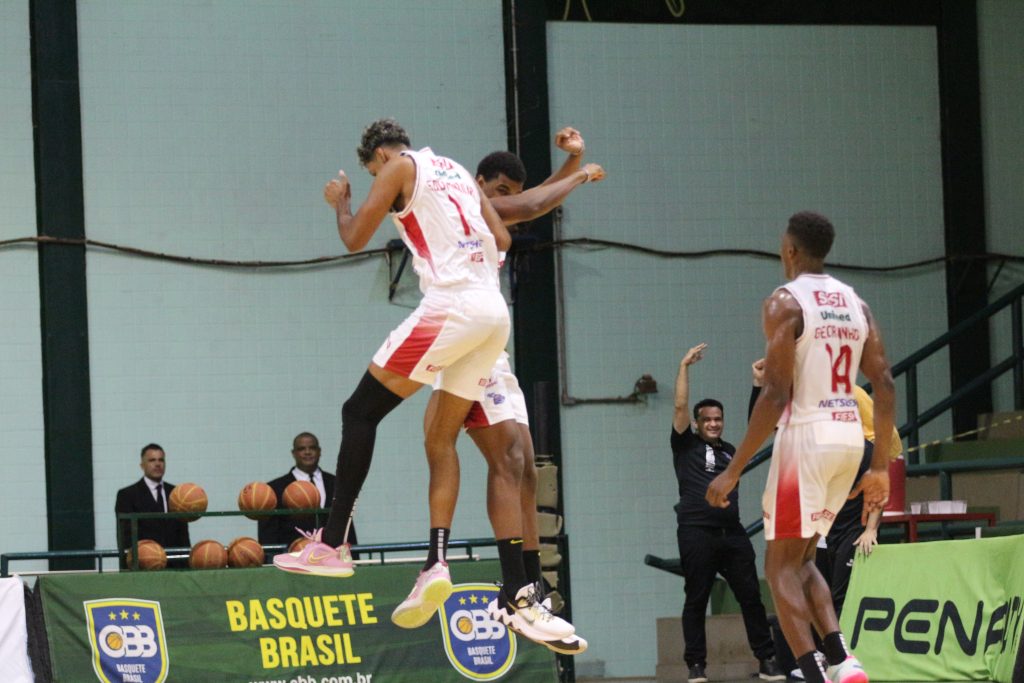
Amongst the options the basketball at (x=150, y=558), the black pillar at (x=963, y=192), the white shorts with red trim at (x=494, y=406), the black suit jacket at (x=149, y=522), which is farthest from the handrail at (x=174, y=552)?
the black pillar at (x=963, y=192)

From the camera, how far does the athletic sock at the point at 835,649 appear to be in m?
6.98

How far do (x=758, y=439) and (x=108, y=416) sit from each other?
8480mm

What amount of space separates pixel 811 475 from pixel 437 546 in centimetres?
172

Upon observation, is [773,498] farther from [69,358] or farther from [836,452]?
[69,358]

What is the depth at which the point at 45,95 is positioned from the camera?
1387cm

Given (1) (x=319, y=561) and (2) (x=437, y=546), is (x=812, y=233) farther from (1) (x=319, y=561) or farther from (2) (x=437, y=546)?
(1) (x=319, y=561)


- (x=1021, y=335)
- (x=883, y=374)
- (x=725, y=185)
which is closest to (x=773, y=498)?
(x=883, y=374)

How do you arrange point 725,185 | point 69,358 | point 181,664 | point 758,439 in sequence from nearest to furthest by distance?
point 758,439 → point 181,664 → point 69,358 → point 725,185

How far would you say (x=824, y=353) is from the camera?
6.93 metres

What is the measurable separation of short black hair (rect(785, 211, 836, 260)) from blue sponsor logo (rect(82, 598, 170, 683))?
5.38 m

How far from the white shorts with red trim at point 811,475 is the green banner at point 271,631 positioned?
167 inches

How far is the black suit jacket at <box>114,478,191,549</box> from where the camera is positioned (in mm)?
12305

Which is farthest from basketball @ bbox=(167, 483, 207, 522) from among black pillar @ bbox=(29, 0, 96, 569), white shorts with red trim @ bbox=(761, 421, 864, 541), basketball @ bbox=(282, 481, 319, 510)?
white shorts with red trim @ bbox=(761, 421, 864, 541)

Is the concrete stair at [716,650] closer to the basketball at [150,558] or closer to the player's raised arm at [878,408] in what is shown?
the basketball at [150,558]
